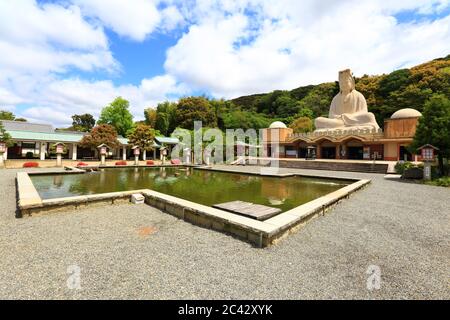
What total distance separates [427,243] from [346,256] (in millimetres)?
1699

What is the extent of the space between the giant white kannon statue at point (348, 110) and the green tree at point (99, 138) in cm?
2392

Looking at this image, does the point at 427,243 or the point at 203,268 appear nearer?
the point at 203,268

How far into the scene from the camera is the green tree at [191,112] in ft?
125

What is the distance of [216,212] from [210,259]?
1517 mm

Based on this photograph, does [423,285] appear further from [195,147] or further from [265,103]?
[265,103]

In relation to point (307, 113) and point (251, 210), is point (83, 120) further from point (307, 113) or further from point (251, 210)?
point (251, 210)

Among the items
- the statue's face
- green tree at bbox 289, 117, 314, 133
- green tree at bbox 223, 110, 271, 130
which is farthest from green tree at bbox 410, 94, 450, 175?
green tree at bbox 223, 110, 271, 130

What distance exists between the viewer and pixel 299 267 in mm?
2934

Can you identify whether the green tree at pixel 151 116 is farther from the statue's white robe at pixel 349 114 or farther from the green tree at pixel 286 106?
the statue's white robe at pixel 349 114

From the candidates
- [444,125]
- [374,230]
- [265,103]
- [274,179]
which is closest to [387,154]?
[444,125]

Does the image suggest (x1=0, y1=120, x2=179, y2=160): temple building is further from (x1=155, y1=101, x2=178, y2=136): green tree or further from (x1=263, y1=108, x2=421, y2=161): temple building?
(x1=263, y1=108, x2=421, y2=161): temple building

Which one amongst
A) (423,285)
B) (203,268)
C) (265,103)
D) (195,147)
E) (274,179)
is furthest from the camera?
(265,103)

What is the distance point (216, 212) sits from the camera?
461 cm

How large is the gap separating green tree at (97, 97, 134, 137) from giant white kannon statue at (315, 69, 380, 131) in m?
27.8
